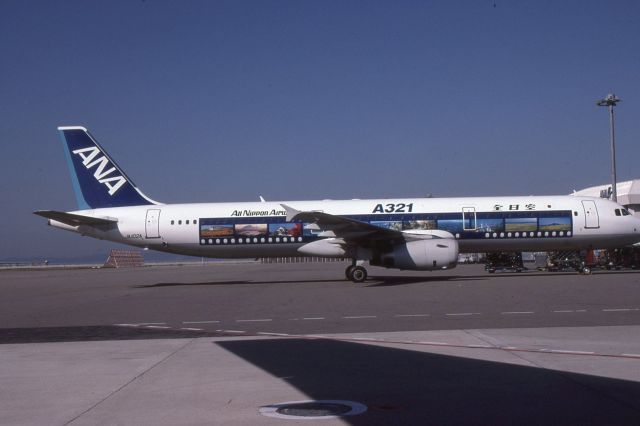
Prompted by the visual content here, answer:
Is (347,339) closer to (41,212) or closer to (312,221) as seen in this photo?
(312,221)

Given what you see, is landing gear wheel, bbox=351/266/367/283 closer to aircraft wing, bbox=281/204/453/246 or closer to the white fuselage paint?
aircraft wing, bbox=281/204/453/246

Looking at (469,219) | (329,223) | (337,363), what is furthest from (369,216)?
(337,363)

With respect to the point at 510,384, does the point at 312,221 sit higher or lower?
higher

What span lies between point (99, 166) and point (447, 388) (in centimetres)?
2699

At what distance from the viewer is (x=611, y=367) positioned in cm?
757

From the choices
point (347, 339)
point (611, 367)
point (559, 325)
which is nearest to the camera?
point (611, 367)

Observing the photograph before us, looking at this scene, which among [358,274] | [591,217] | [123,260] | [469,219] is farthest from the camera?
[123,260]

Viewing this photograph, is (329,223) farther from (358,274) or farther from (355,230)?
(358,274)

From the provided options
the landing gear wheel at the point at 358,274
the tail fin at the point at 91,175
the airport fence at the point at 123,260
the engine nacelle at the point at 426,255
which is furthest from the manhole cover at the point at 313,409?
the airport fence at the point at 123,260

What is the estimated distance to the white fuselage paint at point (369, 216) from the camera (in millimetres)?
27828

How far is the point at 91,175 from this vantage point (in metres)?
30.4

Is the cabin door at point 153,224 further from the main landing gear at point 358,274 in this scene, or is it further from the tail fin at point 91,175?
the main landing gear at point 358,274

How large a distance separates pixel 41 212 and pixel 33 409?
22.9 m

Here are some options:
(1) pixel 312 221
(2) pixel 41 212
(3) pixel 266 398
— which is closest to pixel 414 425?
(3) pixel 266 398
